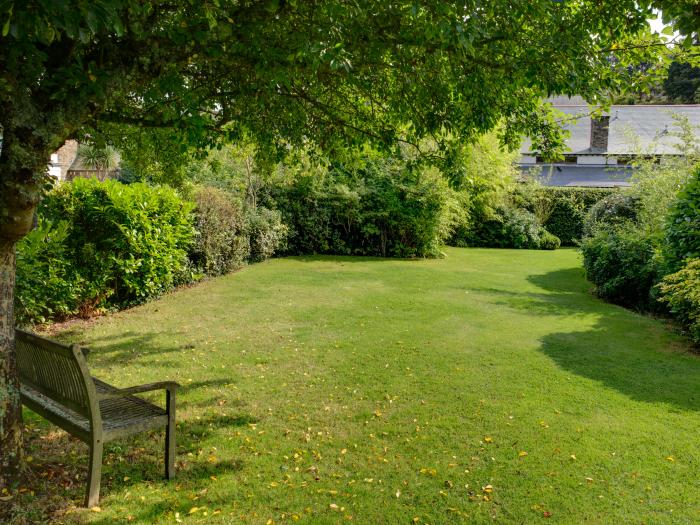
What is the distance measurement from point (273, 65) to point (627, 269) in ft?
33.7

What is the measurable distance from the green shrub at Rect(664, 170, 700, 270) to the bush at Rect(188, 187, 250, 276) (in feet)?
31.7

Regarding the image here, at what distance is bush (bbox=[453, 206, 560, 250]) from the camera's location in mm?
25266

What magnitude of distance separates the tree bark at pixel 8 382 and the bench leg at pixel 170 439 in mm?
1013

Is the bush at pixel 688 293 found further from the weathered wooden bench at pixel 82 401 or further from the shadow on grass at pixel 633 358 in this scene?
the weathered wooden bench at pixel 82 401

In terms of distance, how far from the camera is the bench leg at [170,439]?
4.15 metres

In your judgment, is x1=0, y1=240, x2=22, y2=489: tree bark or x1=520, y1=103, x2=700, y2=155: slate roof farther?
x1=520, y1=103, x2=700, y2=155: slate roof

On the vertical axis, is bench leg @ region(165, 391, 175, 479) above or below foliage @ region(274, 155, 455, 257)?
below

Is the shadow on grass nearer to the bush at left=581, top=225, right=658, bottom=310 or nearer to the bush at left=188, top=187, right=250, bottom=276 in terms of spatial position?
the bush at left=581, top=225, right=658, bottom=310

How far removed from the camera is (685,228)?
936cm

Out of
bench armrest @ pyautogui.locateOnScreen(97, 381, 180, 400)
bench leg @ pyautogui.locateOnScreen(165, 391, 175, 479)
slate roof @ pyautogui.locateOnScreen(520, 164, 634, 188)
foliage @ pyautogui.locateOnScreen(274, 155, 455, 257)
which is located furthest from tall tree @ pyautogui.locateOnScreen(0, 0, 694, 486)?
slate roof @ pyautogui.locateOnScreen(520, 164, 634, 188)

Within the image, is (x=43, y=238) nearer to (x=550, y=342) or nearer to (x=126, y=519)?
(x=126, y=519)

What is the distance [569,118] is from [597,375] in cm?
343

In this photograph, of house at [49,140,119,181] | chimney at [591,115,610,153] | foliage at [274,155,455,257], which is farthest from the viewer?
chimney at [591,115,610,153]

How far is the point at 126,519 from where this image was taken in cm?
368
